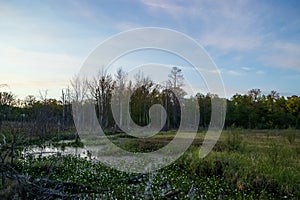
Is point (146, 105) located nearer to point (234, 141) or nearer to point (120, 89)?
point (120, 89)

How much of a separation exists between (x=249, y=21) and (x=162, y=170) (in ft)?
20.0

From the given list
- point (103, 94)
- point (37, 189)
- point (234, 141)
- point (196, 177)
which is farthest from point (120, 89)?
point (37, 189)

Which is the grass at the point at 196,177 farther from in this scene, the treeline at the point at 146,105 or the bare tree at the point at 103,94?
the bare tree at the point at 103,94

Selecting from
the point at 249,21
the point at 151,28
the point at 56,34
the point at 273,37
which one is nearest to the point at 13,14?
the point at 56,34

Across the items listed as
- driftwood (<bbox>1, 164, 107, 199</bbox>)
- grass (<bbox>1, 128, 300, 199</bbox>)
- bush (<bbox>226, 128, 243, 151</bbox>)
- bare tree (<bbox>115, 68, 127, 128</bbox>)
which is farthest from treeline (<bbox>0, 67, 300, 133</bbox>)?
driftwood (<bbox>1, 164, 107, 199</bbox>)

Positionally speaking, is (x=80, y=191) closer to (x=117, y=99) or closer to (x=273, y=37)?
(x=273, y=37)

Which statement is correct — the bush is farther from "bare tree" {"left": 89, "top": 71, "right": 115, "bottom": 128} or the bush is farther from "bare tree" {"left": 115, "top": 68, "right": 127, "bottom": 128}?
"bare tree" {"left": 89, "top": 71, "right": 115, "bottom": 128}

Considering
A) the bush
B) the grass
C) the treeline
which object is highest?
the treeline

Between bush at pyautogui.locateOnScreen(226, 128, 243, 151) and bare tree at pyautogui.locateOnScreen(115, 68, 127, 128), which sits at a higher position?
bare tree at pyautogui.locateOnScreen(115, 68, 127, 128)

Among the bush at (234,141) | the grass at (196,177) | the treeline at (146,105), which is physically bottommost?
the grass at (196,177)

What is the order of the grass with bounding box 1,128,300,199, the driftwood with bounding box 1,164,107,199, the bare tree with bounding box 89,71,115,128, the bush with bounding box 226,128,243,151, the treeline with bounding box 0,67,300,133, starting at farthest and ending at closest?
the bare tree with bounding box 89,71,115,128 < the treeline with bounding box 0,67,300,133 < the bush with bounding box 226,128,243,151 < the grass with bounding box 1,128,300,199 < the driftwood with bounding box 1,164,107,199

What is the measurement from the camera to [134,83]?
35156 millimetres

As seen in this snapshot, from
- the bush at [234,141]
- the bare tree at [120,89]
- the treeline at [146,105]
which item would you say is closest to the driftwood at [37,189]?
the bush at [234,141]

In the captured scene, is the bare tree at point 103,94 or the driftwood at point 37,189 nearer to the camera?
the driftwood at point 37,189
